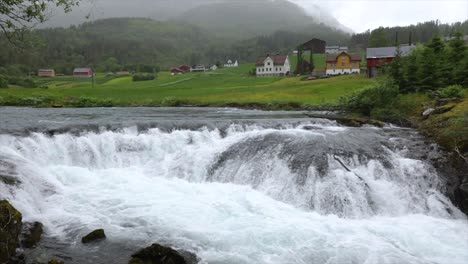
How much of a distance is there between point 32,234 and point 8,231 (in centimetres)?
133

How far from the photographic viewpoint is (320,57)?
468 ft

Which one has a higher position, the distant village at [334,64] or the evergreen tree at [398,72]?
the distant village at [334,64]

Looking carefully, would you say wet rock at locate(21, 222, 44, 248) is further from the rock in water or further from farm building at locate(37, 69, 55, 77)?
farm building at locate(37, 69, 55, 77)

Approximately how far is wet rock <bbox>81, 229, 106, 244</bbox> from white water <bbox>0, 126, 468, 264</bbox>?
40 cm

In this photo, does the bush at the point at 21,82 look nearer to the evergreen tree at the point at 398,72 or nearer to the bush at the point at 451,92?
the evergreen tree at the point at 398,72

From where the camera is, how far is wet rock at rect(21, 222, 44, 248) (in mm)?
12188

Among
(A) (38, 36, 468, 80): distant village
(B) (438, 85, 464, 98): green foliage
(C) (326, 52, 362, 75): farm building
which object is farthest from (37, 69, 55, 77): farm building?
(B) (438, 85, 464, 98): green foliage

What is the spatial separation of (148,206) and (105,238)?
11.2 ft

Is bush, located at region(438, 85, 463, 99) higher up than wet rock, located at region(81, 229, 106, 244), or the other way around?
bush, located at region(438, 85, 463, 99)

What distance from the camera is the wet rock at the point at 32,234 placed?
1219 cm

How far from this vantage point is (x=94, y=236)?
1284 cm

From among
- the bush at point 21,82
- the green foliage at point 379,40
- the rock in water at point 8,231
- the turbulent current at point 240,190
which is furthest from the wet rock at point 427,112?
the bush at point 21,82

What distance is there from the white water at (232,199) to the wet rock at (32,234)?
0.63 metres

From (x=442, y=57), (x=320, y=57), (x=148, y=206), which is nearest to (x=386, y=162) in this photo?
(x=148, y=206)
